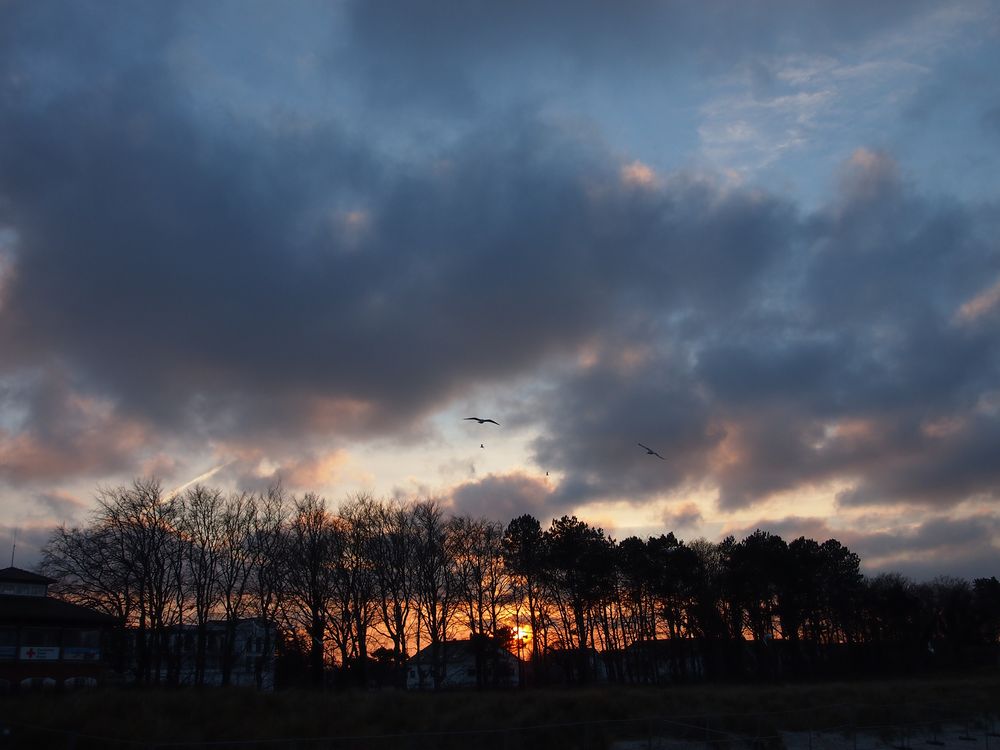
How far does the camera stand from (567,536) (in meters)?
78.2

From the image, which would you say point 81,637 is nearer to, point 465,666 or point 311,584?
point 311,584

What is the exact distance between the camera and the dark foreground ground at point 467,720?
27.1 meters

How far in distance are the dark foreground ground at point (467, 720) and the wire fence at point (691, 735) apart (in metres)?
0.06

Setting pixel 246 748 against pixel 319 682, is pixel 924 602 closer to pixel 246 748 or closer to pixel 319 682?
pixel 319 682

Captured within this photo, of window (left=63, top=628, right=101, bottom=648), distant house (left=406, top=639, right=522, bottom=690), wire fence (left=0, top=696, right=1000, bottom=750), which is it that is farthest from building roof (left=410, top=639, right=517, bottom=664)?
wire fence (left=0, top=696, right=1000, bottom=750)

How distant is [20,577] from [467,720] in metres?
39.8

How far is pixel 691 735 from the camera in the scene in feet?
109

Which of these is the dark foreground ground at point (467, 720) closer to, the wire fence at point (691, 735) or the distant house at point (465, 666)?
the wire fence at point (691, 735)

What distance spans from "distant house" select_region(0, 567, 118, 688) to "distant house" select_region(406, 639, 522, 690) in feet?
86.1

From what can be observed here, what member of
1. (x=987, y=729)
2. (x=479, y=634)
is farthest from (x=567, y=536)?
(x=987, y=729)

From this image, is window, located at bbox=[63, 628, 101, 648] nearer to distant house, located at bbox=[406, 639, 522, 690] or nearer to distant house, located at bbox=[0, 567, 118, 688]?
distant house, located at bbox=[0, 567, 118, 688]

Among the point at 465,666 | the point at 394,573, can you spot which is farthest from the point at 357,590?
the point at 465,666

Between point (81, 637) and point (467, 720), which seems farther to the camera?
point (81, 637)

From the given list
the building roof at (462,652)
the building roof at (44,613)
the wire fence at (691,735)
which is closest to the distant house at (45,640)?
the building roof at (44,613)
